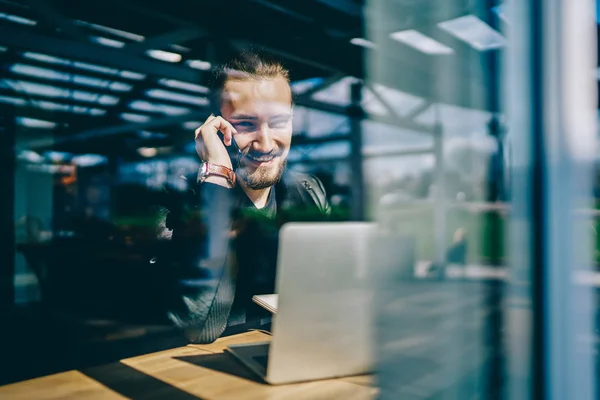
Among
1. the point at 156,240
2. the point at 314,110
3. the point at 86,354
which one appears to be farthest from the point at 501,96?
the point at 86,354

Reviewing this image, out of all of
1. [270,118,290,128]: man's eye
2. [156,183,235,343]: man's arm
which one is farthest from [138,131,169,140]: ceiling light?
[270,118,290,128]: man's eye

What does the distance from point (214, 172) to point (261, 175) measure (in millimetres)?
243

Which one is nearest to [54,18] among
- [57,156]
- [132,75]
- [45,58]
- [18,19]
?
[18,19]

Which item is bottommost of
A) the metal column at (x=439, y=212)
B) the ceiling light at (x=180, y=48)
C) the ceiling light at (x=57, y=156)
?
the metal column at (x=439, y=212)

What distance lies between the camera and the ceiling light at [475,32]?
727mm

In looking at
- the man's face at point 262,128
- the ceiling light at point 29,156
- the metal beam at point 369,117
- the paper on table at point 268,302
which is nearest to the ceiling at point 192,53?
the metal beam at point 369,117

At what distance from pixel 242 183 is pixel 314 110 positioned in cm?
51

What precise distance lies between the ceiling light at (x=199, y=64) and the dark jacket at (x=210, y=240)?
2.19 feet

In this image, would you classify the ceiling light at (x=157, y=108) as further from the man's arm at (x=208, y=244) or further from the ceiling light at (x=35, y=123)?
the ceiling light at (x=35, y=123)

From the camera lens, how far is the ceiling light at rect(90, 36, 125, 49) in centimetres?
263

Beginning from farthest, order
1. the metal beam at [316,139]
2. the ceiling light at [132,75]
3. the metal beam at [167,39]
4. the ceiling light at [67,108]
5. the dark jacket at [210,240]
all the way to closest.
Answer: the ceiling light at [67,108]
the ceiling light at [132,75]
the metal beam at [167,39]
the dark jacket at [210,240]
the metal beam at [316,139]

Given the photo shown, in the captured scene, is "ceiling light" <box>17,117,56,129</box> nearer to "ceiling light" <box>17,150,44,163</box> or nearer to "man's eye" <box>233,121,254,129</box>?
"ceiling light" <box>17,150,44,163</box>

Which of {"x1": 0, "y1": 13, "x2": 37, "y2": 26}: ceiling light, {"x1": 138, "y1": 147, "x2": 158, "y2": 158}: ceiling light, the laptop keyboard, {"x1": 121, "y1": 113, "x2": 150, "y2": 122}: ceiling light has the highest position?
{"x1": 0, "y1": 13, "x2": 37, "y2": 26}: ceiling light

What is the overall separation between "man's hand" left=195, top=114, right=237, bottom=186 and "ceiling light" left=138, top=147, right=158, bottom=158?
65 cm
